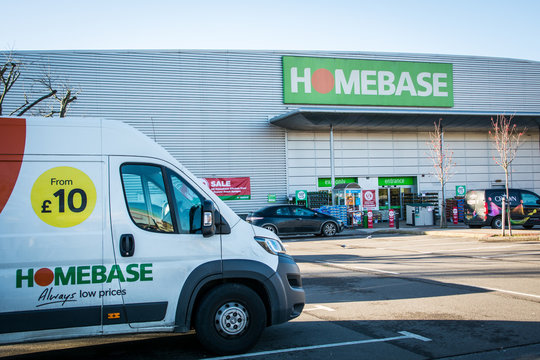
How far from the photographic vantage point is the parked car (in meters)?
20.3

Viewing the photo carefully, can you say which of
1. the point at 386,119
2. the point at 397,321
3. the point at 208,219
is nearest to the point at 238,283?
the point at 208,219

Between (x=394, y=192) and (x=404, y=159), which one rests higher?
(x=404, y=159)

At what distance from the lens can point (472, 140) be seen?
34.1 metres

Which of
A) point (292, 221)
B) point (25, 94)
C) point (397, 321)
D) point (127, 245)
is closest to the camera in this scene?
point (127, 245)

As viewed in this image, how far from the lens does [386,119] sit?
29344mm

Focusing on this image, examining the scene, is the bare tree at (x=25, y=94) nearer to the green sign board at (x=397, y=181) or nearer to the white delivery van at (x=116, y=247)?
the white delivery van at (x=116, y=247)

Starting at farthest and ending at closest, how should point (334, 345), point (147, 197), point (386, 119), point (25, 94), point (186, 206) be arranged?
point (386, 119) < point (25, 94) < point (334, 345) < point (186, 206) < point (147, 197)

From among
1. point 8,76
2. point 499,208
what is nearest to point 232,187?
point 8,76

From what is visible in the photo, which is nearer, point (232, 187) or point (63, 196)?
point (63, 196)

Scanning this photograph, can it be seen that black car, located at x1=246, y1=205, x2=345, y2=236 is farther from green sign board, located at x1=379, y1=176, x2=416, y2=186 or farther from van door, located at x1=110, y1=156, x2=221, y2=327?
van door, located at x1=110, y1=156, x2=221, y2=327

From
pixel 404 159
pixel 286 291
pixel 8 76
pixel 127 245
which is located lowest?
pixel 286 291

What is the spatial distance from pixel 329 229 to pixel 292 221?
2017mm

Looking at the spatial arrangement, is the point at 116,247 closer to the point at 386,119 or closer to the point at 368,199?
the point at 386,119

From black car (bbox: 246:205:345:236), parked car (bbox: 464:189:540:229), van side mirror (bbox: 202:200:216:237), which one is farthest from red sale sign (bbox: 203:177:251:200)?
van side mirror (bbox: 202:200:216:237)
